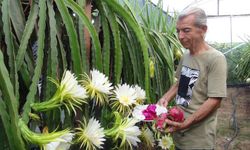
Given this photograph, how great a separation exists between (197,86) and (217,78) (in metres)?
0.08

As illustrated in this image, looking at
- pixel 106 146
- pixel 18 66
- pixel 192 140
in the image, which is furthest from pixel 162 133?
pixel 18 66

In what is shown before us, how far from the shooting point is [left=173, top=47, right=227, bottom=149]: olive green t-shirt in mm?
1173

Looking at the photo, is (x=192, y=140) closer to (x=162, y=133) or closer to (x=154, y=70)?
(x=162, y=133)

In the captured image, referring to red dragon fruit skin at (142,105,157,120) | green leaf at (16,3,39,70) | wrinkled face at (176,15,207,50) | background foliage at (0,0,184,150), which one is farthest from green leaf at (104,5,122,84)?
wrinkled face at (176,15,207,50)

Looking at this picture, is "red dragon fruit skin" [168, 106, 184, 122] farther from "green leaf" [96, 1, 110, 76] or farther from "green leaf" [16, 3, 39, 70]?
"green leaf" [16, 3, 39, 70]

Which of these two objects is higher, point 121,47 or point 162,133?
point 121,47

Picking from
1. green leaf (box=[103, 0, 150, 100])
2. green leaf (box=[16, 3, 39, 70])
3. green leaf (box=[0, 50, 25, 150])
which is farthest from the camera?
green leaf (box=[103, 0, 150, 100])

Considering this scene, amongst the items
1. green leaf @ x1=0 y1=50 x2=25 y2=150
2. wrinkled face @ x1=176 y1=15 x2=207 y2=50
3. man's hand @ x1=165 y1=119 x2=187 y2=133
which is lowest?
man's hand @ x1=165 y1=119 x2=187 y2=133

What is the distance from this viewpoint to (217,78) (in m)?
1.17

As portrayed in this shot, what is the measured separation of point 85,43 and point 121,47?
0.15m

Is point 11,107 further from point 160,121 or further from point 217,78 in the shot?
point 217,78

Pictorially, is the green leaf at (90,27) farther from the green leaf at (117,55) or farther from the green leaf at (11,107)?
the green leaf at (11,107)

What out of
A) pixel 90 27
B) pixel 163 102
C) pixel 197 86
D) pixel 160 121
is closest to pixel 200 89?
pixel 197 86

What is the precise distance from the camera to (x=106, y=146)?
885mm
